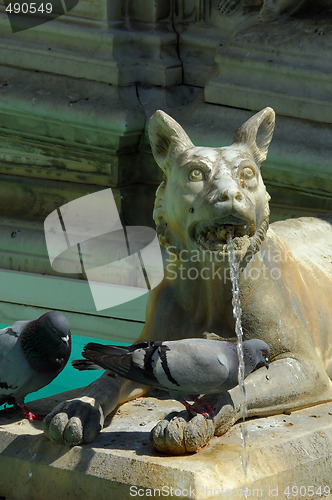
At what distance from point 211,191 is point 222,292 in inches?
22.7

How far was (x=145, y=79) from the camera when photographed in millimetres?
8477

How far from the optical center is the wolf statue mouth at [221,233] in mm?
5141

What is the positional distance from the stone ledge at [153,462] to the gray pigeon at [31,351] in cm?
22

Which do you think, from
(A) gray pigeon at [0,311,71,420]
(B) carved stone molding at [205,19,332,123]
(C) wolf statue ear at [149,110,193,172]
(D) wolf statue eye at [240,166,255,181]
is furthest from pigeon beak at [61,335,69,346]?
(B) carved stone molding at [205,19,332,123]

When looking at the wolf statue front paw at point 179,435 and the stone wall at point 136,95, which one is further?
the stone wall at point 136,95

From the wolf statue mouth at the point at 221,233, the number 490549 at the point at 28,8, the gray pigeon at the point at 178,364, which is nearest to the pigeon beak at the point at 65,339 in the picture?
the gray pigeon at the point at 178,364

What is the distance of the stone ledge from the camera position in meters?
4.88

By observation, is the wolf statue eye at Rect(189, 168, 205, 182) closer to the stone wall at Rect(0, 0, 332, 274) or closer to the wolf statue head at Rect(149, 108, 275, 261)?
the wolf statue head at Rect(149, 108, 275, 261)

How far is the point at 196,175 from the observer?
5.29 m

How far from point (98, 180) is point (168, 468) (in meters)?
3.92

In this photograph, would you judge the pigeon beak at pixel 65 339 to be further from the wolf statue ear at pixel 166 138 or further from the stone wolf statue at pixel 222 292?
the wolf statue ear at pixel 166 138

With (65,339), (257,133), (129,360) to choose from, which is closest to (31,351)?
(65,339)

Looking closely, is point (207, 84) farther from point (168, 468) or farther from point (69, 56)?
point (168, 468)

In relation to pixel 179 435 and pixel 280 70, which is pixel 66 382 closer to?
pixel 280 70
